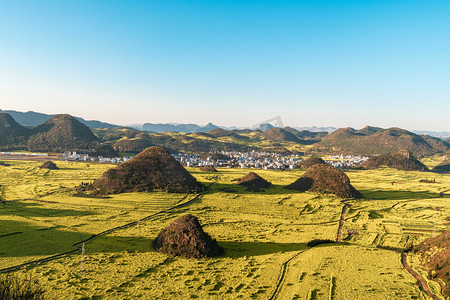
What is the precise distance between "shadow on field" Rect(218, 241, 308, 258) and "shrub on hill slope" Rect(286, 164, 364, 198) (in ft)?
144

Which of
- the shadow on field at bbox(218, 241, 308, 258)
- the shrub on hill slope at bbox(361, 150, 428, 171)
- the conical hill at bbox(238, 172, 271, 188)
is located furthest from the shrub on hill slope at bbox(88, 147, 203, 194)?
the shrub on hill slope at bbox(361, 150, 428, 171)

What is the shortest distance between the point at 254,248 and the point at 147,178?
154 feet

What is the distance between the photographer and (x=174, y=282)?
24.9m

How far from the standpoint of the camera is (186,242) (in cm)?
3225

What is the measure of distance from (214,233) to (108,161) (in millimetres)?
115985

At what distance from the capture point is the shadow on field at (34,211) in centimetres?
4539

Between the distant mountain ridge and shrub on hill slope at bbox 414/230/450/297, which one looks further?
the distant mountain ridge

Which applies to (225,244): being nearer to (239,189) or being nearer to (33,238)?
(33,238)

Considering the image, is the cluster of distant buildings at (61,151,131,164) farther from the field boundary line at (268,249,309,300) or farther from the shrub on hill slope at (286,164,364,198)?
the field boundary line at (268,249,309,300)

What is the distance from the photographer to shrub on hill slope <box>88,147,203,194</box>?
6750cm

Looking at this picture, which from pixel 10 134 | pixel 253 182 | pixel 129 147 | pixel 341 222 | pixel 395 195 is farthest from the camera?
pixel 129 147

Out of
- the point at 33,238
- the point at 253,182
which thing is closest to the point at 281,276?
the point at 33,238

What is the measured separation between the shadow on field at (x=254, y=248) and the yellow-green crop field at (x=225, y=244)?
A: 0.53 feet

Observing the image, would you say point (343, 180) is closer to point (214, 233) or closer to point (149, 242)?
point (214, 233)
